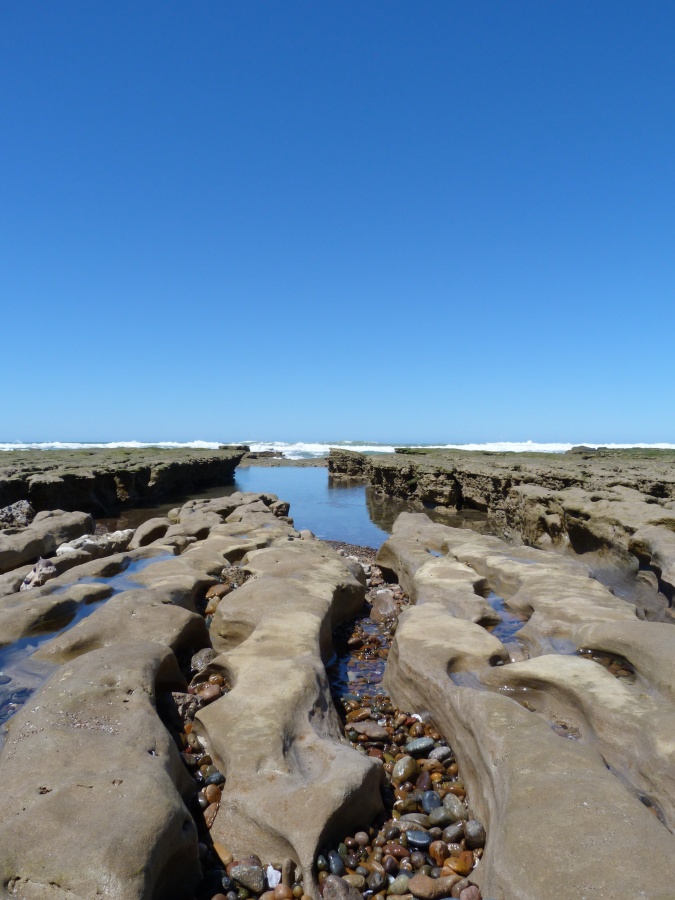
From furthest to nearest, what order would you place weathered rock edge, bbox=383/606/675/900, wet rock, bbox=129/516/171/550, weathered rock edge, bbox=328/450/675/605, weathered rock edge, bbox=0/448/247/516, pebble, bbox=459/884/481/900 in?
1. weathered rock edge, bbox=0/448/247/516
2. wet rock, bbox=129/516/171/550
3. weathered rock edge, bbox=328/450/675/605
4. pebble, bbox=459/884/481/900
5. weathered rock edge, bbox=383/606/675/900

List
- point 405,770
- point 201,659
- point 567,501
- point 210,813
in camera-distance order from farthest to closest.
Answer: point 567,501, point 201,659, point 405,770, point 210,813

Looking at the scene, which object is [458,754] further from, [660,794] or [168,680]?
[168,680]

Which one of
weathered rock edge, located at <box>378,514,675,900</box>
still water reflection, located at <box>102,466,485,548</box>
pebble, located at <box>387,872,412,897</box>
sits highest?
weathered rock edge, located at <box>378,514,675,900</box>

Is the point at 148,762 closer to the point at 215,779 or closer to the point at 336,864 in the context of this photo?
the point at 215,779

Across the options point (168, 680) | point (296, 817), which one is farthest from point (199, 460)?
point (296, 817)

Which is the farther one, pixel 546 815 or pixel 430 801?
pixel 430 801

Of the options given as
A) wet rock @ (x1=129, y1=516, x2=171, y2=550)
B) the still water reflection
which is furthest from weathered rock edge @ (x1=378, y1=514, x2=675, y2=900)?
the still water reflection

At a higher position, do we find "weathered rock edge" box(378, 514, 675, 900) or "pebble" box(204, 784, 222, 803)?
"weathered rock edge" box(378, 514, 675, 900)

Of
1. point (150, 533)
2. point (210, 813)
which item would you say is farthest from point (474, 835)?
point (150, 533)

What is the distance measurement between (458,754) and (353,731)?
1064mm

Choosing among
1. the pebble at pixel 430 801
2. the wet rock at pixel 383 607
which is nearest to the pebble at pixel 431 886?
the pebble at pixel 430 801

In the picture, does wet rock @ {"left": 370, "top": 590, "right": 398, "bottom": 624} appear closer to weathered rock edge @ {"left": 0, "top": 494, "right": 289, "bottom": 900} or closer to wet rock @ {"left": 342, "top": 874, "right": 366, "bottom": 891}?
weathered rock edge @ {"left": 0, "top": 494, "right": 289, "bottom": 900}

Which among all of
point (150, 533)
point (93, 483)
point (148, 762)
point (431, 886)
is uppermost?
point (93, 483)

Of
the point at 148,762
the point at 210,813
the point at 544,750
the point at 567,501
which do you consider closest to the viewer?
the point at 148,762
